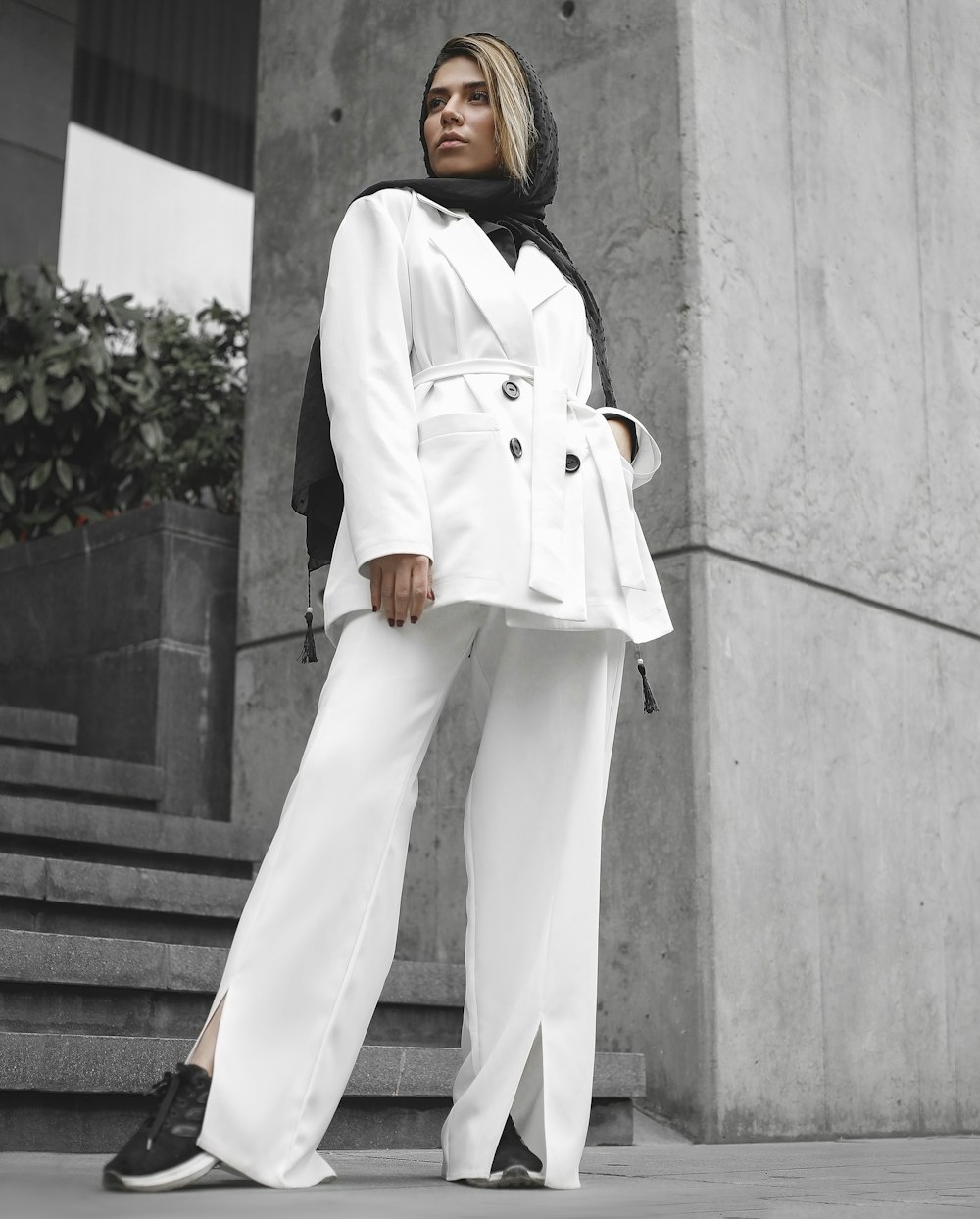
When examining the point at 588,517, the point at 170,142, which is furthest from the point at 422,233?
the point at 170,142

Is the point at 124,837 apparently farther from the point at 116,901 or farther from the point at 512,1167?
the point at 512,1167

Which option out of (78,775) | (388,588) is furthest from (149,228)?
(388,588)

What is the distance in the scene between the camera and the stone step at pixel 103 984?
10.6 ft

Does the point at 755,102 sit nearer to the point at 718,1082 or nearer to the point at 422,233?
the point at 422,233

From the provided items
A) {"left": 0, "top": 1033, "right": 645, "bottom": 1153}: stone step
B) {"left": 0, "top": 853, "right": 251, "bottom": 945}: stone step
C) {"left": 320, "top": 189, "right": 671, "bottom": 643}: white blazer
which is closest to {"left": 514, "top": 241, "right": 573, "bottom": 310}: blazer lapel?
{"left": 320, "top": 189, "right": 671, "bottom": 643}: white blazer

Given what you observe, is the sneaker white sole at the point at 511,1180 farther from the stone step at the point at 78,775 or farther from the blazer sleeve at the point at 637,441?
the stone step at the point at 78,775

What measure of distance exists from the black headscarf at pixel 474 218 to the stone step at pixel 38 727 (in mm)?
2810

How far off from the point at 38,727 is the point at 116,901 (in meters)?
1.74

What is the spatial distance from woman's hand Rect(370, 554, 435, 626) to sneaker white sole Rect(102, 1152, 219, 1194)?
83cm

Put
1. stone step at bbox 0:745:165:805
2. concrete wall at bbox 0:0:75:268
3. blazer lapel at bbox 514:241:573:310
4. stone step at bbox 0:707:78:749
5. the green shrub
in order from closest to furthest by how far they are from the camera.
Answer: blazer lapel at bbox 514:241:573:310 < stone step at bbox 0:745:165:805 < stone step at bbox 0:707:78:749 < the green shrub < concrete wall at bbox 0:0:75:268

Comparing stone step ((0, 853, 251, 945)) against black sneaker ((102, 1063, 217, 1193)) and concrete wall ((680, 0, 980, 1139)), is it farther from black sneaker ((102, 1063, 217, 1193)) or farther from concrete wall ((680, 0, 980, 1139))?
black sneaker ((102, 1063, 217, 1193))

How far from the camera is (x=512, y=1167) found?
101 inches

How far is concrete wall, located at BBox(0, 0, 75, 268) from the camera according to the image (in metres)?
9.16

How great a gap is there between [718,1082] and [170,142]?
7.81 m
